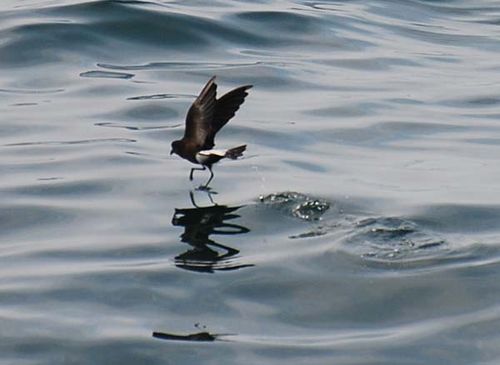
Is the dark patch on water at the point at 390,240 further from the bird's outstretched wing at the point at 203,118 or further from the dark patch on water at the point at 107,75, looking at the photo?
the dark patch on water at the point at 107,75

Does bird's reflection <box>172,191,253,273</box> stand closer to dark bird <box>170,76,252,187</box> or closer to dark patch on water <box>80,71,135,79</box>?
dark bird <box>170,76,252,187</box>

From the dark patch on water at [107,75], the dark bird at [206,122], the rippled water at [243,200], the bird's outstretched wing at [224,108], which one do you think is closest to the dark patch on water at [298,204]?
the rippled water at [243,200]

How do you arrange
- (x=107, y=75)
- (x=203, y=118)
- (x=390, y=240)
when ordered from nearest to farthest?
(x=390, y=240)
(x=203, y=118)
(x=107, y=75)

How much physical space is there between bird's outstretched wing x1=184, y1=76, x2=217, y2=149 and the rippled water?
1.84 feet

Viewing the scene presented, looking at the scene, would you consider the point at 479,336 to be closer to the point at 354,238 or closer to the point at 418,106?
the point at 354,238

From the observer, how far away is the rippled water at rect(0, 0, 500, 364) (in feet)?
27.3

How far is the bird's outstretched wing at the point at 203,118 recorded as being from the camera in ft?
33.1

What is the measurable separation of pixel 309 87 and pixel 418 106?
1327 millimetres

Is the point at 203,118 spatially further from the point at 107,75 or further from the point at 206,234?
the point at 107,75

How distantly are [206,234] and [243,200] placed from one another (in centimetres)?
94

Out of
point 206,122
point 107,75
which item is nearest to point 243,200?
point 206,122

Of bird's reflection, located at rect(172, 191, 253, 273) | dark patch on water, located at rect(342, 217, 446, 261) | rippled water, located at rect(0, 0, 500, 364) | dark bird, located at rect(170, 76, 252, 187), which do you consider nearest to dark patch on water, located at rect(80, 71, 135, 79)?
rippled water, located at rect(0, 0, 500, 364)

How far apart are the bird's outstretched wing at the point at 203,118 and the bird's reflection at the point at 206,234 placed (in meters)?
0.52

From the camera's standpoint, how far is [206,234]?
395 inches
